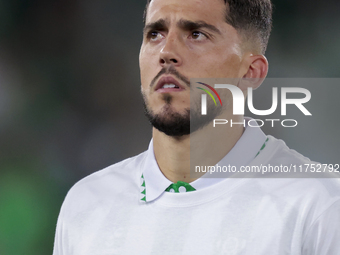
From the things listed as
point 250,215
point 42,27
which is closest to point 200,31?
point 250,215

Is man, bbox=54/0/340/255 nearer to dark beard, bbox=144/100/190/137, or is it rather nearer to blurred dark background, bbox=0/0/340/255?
dark beard, bbox=144/100/190/137

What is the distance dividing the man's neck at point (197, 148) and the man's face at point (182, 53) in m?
0.09

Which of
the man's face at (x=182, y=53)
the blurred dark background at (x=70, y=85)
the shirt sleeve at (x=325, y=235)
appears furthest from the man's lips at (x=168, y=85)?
the blurred dark background at (x=70, y=85)

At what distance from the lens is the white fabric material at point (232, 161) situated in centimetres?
112

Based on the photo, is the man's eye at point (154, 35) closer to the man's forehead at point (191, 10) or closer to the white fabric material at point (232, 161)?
the man's forehead at point (191, 10)

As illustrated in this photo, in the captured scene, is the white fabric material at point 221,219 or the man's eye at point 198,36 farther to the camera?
the man's eye at point 198,36

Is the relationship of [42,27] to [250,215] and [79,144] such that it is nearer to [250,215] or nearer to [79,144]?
[79,144]

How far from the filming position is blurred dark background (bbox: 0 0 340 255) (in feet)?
8.60

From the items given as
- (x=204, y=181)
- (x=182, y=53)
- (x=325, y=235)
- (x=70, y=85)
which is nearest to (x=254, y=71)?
(x=182, y=53)

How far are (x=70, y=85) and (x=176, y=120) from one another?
1861 mm

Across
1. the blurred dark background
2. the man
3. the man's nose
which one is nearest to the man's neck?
the man

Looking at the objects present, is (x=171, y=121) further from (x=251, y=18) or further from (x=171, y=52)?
(x=251, y=18)

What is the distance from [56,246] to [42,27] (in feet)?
6.35

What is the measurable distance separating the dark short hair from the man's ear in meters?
0.06
